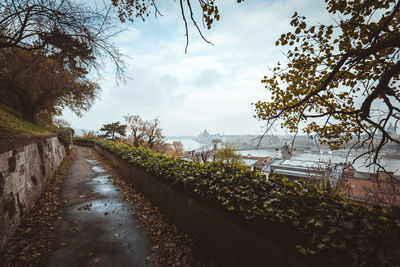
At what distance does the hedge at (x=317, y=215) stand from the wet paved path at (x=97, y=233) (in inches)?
78.4

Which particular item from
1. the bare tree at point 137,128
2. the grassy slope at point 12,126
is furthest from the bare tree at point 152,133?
the grassy slope at point 12,126

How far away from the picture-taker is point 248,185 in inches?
120

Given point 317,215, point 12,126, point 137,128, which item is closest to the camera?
point 317,215

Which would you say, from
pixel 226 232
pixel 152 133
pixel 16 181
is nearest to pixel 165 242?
pixel 226 232

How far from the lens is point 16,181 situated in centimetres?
396

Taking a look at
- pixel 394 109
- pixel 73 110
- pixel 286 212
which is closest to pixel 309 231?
pixel 286 212

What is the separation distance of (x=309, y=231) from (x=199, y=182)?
2.21 meters

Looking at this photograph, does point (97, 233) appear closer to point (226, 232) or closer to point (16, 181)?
point (16, 181)

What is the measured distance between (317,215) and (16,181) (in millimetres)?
6498

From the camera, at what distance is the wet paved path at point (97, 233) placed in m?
3.14

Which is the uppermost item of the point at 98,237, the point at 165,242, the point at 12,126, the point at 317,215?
the point at 12,126

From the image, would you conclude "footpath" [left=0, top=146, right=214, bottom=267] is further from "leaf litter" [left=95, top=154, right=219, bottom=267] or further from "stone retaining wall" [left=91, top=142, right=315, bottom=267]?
"stone retaining wall" [left=91, top=142, right=315, bottom=267]

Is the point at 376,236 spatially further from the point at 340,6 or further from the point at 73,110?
the point at 73,110

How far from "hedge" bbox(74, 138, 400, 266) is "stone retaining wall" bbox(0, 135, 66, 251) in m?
4.15
